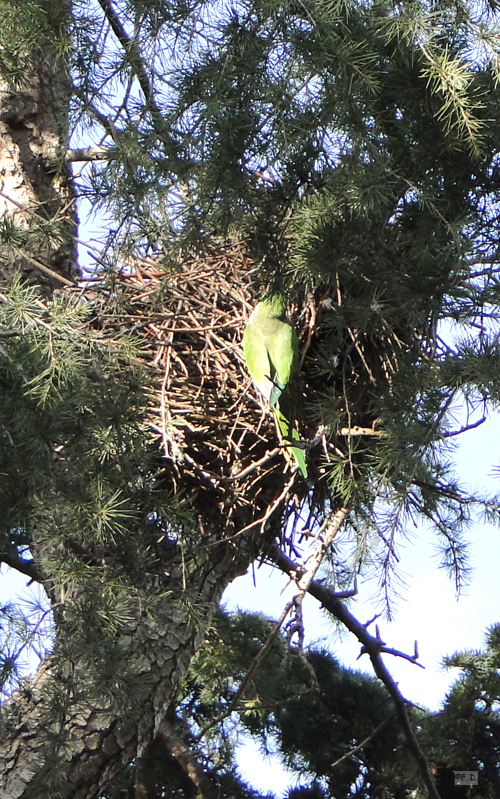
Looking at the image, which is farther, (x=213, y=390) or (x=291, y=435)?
(x=213, y=390)

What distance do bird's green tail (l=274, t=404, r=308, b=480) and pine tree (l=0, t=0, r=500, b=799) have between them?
0.04m

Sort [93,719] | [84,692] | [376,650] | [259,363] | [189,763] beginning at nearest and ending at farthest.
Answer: [84,692]
[93,719]
[259,363]
[376,650]
[189,763]

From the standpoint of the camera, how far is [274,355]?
9.06 ft

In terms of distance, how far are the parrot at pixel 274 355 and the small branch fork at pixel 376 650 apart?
2.02ft

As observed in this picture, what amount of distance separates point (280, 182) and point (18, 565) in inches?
60.7

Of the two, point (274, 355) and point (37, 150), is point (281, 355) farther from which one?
point (37, 150)

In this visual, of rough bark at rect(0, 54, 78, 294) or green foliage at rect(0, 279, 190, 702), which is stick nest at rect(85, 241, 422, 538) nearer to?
green foliage at rect(0, 279, 190, 702)

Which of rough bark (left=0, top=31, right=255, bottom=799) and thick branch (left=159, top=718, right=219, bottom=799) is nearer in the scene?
rough bark (left=0, top=31, right=255, bottom=799)

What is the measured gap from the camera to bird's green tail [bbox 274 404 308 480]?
2663 mm

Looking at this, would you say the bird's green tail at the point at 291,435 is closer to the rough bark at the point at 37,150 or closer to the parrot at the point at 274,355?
the parrot at the point at 274,355

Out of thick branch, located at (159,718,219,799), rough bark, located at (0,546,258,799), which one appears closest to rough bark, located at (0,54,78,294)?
rough bark, located at (0,546,258,799)

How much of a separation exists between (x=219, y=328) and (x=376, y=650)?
132cm

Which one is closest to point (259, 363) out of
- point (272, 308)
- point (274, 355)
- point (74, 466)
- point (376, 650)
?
point (274, 355)

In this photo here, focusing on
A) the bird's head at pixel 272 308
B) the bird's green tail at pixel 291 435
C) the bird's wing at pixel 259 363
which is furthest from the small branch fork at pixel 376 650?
the bird's head at pixel 272 308
